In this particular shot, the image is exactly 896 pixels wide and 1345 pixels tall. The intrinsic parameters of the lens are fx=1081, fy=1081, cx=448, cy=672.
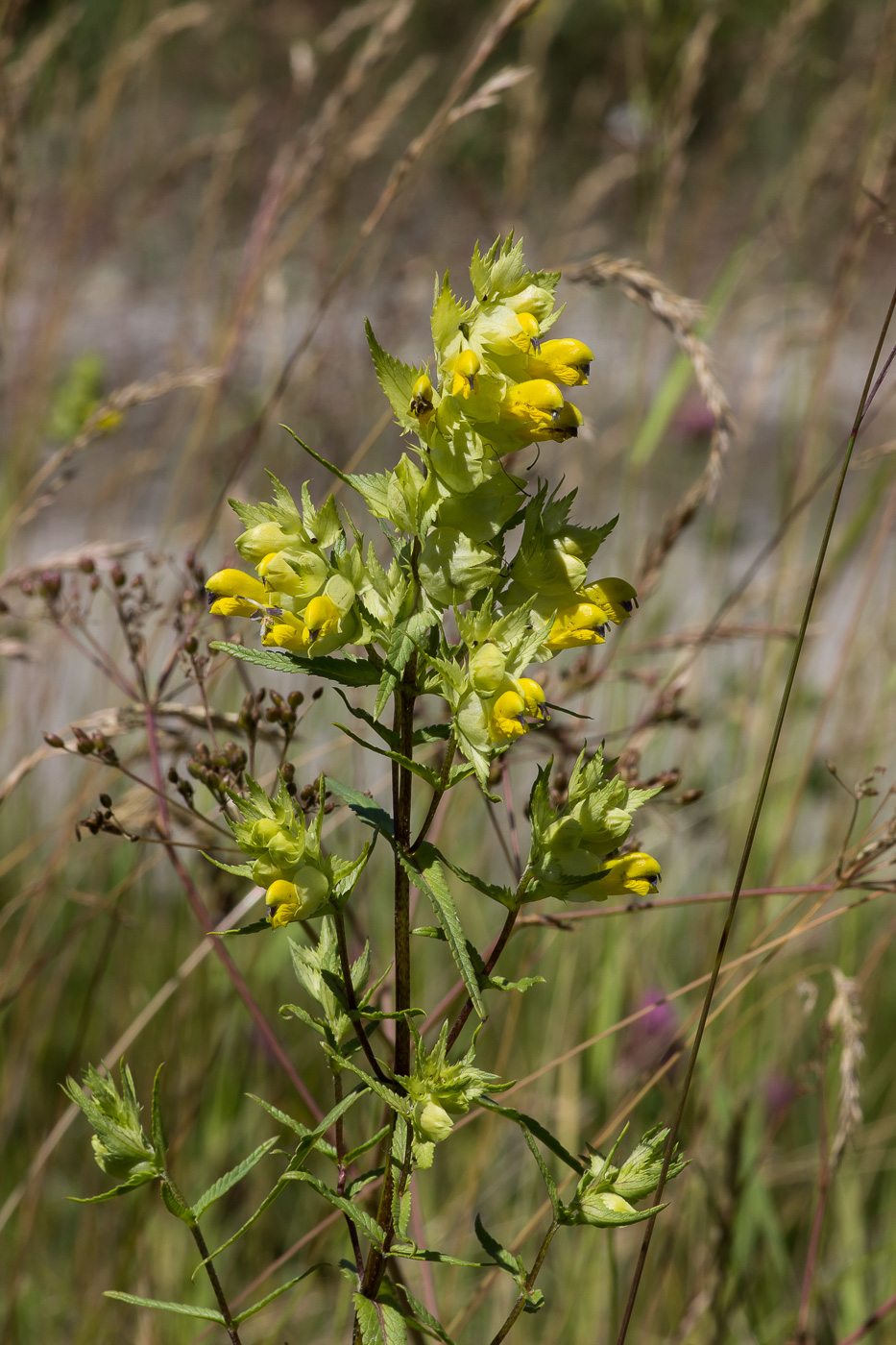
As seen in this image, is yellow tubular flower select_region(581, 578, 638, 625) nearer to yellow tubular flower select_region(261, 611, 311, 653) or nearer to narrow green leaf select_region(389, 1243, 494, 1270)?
yellow tubular flower select_region(261, 611, 311, 653)

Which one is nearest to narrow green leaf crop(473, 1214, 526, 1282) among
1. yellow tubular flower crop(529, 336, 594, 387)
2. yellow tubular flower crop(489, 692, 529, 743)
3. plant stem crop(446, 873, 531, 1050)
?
plant stem crop(446, 873, 531, 1050)

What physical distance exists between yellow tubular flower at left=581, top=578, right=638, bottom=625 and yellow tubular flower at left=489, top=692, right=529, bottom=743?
0.38ft

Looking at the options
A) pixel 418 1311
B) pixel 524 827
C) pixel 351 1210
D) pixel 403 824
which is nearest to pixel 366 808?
pixel 403 824

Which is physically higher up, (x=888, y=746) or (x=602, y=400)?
(x=602, y=400)

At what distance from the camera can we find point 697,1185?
62.7 inches

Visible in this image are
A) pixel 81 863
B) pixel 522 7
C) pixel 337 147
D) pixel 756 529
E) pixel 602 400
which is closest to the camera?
pixel 522 7

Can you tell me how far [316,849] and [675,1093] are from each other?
3.33 feet

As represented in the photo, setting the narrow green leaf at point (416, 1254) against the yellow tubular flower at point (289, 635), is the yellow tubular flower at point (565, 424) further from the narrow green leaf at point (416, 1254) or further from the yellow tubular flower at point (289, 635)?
the narrow green leaf at point (416, 1254)

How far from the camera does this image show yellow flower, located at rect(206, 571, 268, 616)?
75 cm

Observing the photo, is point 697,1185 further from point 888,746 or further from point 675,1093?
point 888,746

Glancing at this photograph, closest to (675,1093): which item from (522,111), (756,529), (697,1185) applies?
(697,1185)

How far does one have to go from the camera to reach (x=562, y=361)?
0.70 metres

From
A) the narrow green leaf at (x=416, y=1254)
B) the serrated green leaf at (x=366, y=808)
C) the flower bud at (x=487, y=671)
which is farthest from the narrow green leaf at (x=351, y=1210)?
the flower bud at (x=487, y=671)

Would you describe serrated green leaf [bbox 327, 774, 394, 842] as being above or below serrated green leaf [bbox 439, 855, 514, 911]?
above
